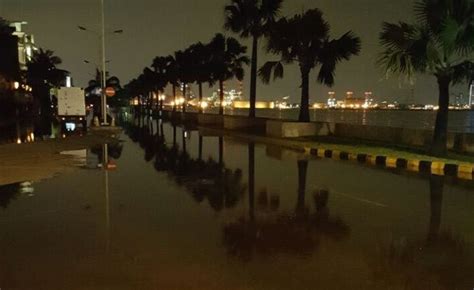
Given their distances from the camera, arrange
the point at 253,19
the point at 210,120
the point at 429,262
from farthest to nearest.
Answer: the point at 210,120
the point at 253,19
the point at 429,262

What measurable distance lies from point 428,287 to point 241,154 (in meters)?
17.4

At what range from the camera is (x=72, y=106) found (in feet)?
138

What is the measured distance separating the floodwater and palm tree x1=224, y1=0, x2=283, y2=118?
916 inches

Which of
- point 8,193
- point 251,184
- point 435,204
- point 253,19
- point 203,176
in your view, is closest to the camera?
point 435,204

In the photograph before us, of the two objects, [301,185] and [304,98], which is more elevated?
[304,98]

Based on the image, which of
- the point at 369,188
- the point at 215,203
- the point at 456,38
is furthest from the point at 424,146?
the point at 215,203

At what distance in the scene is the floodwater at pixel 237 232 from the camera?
6.72 metres

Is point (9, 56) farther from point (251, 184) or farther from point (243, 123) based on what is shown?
point (251, 184)

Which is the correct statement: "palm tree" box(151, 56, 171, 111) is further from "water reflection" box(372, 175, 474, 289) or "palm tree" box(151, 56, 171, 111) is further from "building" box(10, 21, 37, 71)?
Result: "water reflection" box(372, 175, 474, 289)

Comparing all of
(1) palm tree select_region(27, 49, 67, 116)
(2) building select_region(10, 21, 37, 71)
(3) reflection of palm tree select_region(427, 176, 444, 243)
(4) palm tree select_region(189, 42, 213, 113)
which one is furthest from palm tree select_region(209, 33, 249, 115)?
(2) building select_region(10, 21, 37, 71)

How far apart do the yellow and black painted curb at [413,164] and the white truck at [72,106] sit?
23.8 m

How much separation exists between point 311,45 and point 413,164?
12847 mm

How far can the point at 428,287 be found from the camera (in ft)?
21.0

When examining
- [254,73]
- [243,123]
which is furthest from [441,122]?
[243,123]
